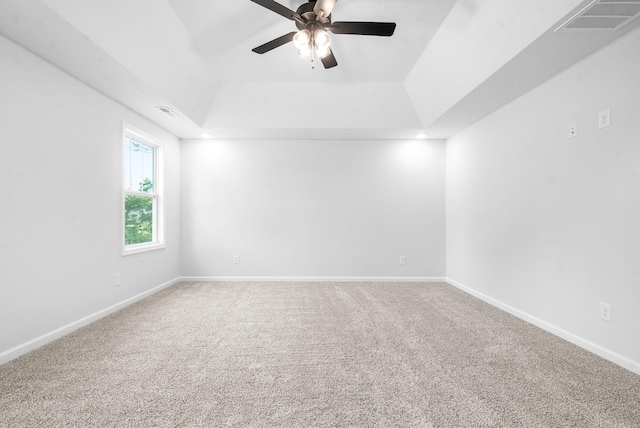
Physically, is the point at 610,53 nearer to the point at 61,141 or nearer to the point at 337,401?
the point at 337,401

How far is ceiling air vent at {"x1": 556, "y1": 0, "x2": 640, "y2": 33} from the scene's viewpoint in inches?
67.4

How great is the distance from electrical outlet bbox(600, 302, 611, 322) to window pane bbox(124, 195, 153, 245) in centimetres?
462

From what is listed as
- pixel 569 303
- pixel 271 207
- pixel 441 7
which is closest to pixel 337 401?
pixel 569 303

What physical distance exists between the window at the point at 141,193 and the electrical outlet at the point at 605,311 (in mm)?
4453

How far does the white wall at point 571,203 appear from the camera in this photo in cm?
200

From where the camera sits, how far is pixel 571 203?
2422 millimetres

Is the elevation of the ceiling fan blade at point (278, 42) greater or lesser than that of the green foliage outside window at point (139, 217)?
greater

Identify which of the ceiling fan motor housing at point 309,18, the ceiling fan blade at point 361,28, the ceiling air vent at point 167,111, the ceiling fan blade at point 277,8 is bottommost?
the ceiling air vent at point 167,111

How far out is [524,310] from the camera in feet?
9.71

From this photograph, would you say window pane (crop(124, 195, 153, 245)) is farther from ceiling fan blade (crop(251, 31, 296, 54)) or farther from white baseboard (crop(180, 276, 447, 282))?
ceiling fan blade (crop(251, 31, 296, 54))

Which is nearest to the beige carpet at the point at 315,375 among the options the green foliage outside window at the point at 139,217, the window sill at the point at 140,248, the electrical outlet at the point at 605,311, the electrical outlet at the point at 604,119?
the electrical outlet at the point at 605,311

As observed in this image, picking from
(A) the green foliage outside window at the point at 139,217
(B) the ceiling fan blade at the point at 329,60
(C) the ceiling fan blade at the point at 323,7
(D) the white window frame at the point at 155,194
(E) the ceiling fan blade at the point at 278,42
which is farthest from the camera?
(A) the green foliage outside window at the point at 139,217

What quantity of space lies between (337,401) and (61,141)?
2968mm

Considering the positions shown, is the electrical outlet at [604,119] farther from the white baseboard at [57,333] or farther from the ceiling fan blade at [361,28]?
the white baseboard at [57,333]
